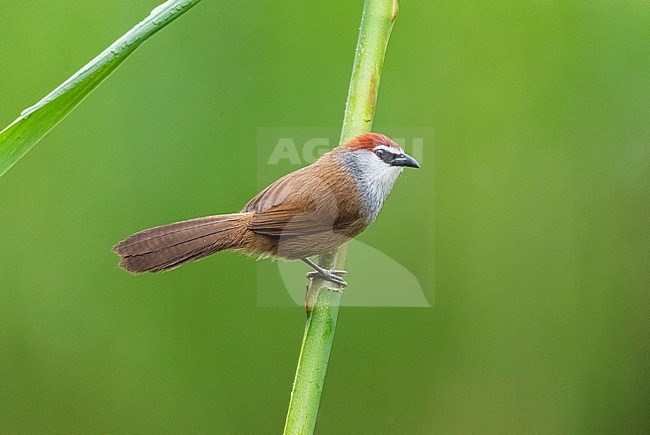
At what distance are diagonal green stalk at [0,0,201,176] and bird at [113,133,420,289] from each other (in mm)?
68

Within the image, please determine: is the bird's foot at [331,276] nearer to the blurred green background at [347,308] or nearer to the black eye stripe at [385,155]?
the black eye stripe at [385,155]

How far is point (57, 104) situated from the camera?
0.33m

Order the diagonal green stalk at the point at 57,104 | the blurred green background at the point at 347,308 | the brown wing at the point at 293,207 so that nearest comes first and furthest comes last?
the diagonal green stalk at the point at 57,104
the brown wing at the point at 293,207
the blurred green background at the point at 347,308

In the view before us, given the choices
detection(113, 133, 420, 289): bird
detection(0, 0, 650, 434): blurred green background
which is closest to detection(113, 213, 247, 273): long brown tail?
detection(113, 133, 420, 289): bird

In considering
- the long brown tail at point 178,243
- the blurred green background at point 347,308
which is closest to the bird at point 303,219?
the long brown tail at point 178,243

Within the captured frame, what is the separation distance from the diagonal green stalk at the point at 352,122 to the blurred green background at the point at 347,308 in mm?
533

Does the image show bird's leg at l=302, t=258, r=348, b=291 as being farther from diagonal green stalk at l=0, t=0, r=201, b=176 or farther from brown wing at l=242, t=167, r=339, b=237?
diagonal green stalk at l=0, t=0, r=201, b=176

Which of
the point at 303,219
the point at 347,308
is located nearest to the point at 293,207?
the point at 303,219

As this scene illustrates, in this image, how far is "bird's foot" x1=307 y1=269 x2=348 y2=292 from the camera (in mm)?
389

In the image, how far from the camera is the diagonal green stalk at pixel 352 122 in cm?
33

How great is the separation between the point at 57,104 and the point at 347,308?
2.15 ft

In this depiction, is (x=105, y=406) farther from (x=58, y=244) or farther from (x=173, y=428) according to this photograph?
(x=58, y=244)

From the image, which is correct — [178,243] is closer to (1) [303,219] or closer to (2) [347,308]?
(1) [303,219]

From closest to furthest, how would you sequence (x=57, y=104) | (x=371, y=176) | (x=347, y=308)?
1. (x=57, y=104)
2. (x=371, y=176)
3. (x=347, y=308)
